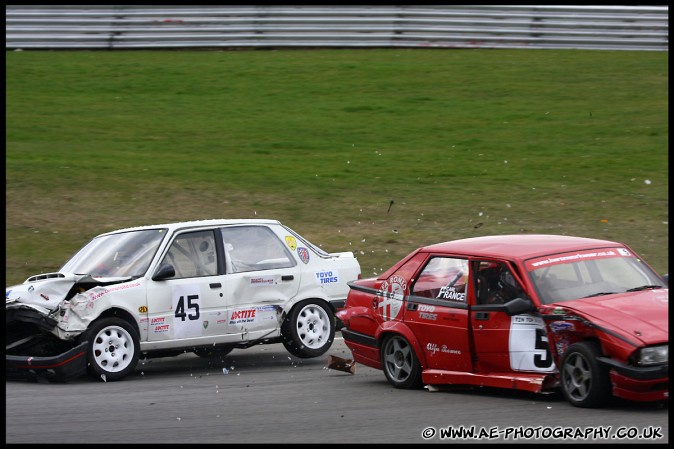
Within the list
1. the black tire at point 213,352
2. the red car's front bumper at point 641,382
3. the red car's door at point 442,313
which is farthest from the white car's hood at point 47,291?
the red car's front bumper at point 641,382

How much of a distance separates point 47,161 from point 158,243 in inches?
399

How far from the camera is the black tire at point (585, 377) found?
7328 millimetres

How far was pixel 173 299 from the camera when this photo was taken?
1048cm

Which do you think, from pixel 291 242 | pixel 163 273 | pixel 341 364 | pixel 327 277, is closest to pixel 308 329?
pixel 327 277

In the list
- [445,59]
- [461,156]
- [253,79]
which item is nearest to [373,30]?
[445,59]

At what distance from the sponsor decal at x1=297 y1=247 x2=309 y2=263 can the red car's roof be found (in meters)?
2.57

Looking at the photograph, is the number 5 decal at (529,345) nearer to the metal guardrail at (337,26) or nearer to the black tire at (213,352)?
the black tire at (213,352)

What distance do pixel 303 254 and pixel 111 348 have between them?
2446 mm

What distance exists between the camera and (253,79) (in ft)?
81.6

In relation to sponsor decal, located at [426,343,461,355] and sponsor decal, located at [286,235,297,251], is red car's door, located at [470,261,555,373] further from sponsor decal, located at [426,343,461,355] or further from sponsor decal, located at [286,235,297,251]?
sponsor decal, located at [286,235,297,251]

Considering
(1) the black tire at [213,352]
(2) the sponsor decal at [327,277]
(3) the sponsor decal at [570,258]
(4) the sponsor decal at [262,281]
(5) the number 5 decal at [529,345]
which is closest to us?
(5) the number 5 decal at [529,345]

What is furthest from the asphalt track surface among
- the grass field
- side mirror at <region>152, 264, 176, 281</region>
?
the grass field

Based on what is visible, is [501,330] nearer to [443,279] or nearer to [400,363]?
[443,279]

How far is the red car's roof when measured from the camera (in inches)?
333
